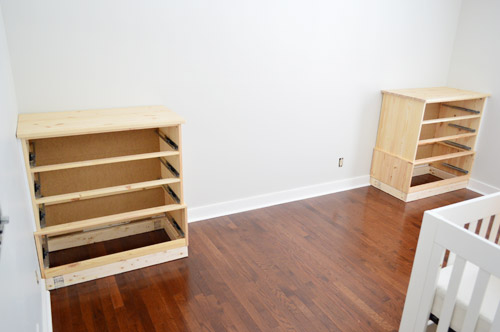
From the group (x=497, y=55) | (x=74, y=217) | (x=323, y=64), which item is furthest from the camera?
(x=497, y=55)

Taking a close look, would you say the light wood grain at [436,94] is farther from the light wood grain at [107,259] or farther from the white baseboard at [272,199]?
the light wood grain at [107,259]

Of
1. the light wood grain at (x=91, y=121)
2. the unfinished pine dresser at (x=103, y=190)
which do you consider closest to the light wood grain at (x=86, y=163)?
the unfinished pine dresser at (x=103, y=190)

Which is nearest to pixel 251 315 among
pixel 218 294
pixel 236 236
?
pixel 218 294

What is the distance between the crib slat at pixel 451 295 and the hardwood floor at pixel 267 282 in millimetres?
523

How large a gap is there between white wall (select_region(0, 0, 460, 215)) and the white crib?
1.85m

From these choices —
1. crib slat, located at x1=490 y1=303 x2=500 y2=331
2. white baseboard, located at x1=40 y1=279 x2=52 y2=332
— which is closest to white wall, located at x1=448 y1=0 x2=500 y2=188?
crib slat, located at x1=490 y1=303 x2=500 y2=331

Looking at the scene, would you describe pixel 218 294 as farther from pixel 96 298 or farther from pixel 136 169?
pixel 136 169

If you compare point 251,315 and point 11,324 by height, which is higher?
point 11,324

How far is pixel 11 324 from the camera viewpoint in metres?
1.05

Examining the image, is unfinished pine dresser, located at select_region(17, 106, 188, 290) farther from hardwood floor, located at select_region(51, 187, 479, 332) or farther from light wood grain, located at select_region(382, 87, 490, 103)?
light wood grain, located at select_region(382, 87, 490, 103)

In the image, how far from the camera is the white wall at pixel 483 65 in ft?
12.8

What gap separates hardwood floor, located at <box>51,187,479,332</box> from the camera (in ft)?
7.39

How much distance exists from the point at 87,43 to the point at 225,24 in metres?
1.00

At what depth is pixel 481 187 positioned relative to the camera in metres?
4.14
